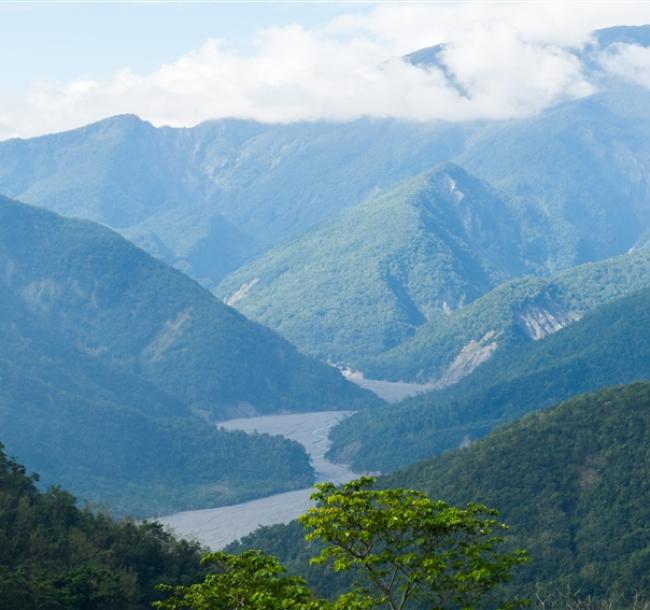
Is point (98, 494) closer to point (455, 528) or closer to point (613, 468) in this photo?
point (613, 468)

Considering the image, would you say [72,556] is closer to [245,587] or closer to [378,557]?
[245,587]

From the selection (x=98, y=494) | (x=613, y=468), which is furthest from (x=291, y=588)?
(x=98, y=494)

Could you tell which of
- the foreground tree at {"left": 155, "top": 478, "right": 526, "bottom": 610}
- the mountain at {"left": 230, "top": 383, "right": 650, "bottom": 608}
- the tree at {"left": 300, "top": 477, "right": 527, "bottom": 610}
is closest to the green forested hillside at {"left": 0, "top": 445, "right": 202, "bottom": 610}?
the foreground tree at {"left": 155, "top": 478, "right": 526, "bottom": 610}

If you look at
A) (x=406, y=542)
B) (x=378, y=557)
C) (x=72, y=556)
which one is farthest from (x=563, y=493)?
(x=378, y=557)

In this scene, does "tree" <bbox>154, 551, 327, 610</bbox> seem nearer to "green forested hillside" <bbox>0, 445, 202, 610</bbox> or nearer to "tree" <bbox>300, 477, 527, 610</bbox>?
"tree" <bbox>300, 477, 527, 610</bbox>

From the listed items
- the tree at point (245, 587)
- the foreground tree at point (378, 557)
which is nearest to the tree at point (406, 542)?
the foreground tree at point (378, 557)

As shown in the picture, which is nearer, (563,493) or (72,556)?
(72,556)
